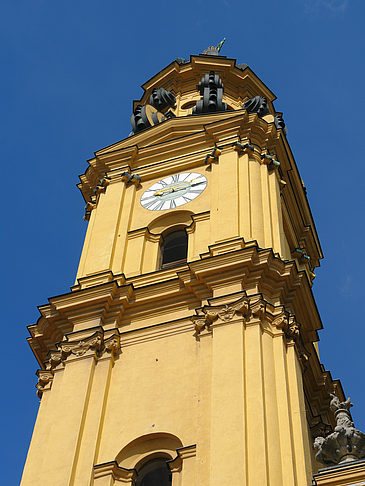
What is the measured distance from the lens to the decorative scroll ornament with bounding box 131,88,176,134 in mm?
28641

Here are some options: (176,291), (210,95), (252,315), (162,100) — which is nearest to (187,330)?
(176,291)

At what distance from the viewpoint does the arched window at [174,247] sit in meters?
22.6

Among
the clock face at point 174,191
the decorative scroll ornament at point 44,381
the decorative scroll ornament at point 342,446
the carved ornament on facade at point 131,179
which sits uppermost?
the carved ornament on facade at point 131,179

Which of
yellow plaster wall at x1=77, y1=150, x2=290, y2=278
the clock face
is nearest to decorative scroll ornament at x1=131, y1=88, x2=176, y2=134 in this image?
the clock face

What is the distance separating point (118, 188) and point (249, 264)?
6.58m

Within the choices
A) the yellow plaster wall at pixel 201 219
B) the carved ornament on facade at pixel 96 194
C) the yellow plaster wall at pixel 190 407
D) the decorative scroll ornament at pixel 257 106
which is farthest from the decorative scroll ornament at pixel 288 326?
the decorative scroll ornament at pixel 257 106

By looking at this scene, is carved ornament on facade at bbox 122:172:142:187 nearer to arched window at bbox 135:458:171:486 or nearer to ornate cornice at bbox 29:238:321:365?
ornate cornice at bbox 29:238:321:365

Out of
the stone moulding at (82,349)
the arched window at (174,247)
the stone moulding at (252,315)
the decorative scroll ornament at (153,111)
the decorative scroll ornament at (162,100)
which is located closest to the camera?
the stone moulding at (252,315)

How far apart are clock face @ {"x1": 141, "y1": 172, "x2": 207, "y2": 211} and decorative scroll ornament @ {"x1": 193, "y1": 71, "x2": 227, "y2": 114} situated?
3757 millimetres

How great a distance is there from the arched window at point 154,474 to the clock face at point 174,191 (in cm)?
800

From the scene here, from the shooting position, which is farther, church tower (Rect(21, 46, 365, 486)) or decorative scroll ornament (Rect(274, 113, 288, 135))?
decorative scroll ornament (Rect(274, 113, 288, 135))

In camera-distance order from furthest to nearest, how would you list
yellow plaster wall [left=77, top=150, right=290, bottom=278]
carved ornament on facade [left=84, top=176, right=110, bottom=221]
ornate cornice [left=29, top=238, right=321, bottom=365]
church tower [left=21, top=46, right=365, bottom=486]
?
carved ornament on facade [left=84, top=176, right=110, bottom=221], yellow plaster wall [left=77, top=150, right=290, bottom=278], ornate cornice [left=29, top=238, right=321, bottom=365], church tower [left=21, top=46, right=365, bottom=486]

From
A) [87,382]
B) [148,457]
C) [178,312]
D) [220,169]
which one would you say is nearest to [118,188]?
[220,169]

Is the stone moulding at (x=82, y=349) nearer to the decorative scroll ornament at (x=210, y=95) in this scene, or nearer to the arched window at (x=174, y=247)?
the arched window at (x=174, y=247)
